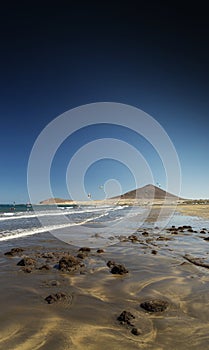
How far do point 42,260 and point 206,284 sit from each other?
517 cm

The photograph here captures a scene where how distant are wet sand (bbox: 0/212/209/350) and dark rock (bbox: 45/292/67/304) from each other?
0.04m

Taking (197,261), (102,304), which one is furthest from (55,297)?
(197,261)

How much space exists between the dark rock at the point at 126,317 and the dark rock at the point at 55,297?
4.57 ft

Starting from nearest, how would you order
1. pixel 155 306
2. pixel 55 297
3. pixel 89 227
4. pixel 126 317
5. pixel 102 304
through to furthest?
1. pixel 126 317
2. pixel 155 306
3. pixel 102 304
4. pixel 55 297
5. pixel 89 227

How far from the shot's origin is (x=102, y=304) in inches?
185

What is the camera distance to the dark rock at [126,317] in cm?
389

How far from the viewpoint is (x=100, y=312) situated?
14.2 feet

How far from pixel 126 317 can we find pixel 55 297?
5.24ft

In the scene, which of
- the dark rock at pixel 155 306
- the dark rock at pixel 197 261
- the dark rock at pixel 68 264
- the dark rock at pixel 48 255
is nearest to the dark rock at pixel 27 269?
the dark rock at pixel 68 264

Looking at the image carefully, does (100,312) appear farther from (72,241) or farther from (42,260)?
(72,241)

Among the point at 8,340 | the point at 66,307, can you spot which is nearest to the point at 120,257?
the point at 66,307

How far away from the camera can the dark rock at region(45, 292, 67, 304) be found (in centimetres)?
473

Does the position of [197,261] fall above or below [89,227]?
below

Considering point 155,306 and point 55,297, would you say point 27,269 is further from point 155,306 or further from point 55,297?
point 155,306
